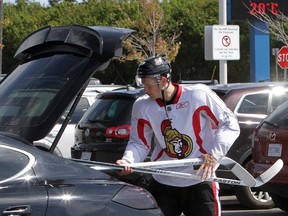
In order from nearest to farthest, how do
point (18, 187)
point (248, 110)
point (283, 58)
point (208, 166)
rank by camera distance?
1. point (18, 187)
2. point (208, 166)
3. point (248, 110)
4. point (283, 58)

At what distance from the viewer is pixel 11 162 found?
14.2ft

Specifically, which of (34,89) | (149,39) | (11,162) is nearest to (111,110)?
(34,89)

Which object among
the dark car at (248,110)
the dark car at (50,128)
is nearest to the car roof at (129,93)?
the dark car at (248,110)

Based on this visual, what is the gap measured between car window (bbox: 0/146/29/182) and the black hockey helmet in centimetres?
112

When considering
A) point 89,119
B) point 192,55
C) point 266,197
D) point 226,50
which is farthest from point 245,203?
point 192,55

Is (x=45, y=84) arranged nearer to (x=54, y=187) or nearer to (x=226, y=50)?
(x=54, y=187)

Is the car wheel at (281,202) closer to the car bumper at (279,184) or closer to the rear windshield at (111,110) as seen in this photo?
the car bumper at (279,184)

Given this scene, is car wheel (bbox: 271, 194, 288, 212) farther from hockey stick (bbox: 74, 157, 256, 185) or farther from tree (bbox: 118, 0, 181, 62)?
tree (bbox: 118, 0, 181, 62)

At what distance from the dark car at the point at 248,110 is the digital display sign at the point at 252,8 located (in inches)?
701

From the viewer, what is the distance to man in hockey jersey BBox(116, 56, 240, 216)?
5129 mm

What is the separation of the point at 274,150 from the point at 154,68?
3.64m

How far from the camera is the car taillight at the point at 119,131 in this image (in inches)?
383

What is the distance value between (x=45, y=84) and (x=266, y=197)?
17.1 feet

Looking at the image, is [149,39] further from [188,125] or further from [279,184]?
[188,125]
